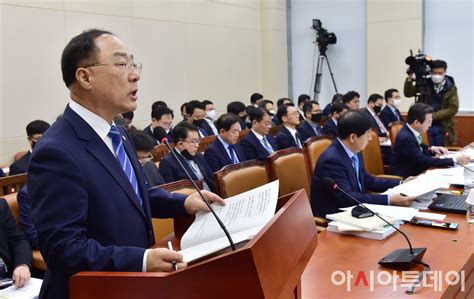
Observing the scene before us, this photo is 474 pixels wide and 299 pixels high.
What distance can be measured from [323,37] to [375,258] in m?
7.85

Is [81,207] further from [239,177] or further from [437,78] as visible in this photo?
[437,78]

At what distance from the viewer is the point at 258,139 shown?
14.6ft

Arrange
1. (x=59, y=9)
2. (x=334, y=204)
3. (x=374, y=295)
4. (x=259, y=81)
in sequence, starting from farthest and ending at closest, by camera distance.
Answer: (x=259, y=81)
(x=59, y=9)
(x=334, y=204)
(x=374, y=295)

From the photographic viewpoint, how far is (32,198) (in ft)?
3.48

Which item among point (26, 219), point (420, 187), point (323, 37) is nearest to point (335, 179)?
point (420, 187)

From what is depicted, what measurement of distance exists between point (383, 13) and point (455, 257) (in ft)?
24.6

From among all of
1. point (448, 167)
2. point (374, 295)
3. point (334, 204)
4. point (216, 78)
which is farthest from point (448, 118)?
point (374, 295)

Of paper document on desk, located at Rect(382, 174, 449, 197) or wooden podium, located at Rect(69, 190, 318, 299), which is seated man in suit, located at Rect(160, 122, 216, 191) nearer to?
paper document on desk, located at Rect(382, 174, 449, 197)

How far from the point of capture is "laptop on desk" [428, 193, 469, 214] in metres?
2.20

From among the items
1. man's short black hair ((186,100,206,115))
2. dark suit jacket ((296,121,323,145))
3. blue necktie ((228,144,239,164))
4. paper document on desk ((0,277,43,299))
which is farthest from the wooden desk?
man's short black hair ((186,100,206,115))

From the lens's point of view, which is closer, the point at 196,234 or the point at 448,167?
the point at 196,234

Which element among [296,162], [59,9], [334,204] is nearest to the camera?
[334,204]

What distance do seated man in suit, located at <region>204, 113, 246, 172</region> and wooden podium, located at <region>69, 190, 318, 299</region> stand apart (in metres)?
2.94

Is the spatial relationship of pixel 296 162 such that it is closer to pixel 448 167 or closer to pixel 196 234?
pixel 448 167
